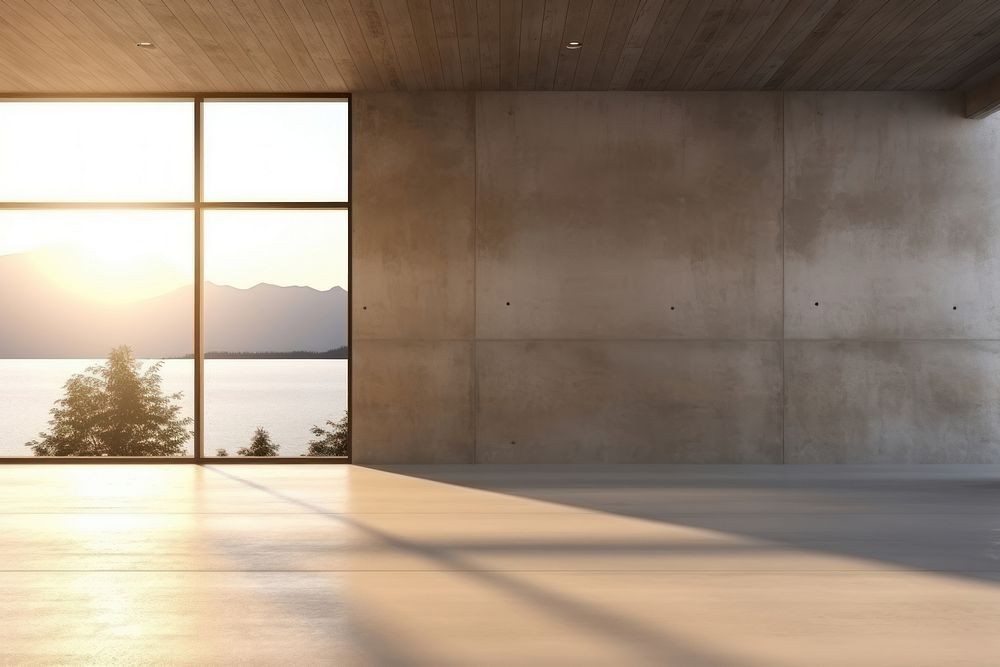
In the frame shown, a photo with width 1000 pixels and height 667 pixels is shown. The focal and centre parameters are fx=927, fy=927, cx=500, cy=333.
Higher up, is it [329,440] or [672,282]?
[672,282]

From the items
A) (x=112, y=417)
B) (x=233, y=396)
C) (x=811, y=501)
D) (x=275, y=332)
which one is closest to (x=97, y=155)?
(x=233, y=396)

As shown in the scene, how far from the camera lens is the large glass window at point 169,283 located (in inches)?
701

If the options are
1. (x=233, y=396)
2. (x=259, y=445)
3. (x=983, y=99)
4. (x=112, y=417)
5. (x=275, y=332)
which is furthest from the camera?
(x=275, y=332)

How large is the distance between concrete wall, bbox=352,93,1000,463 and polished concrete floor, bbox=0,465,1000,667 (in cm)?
133

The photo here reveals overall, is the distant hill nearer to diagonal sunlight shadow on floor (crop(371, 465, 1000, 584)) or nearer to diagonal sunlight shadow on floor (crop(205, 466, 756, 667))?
diagonal sunlight shadow on floor (crop(371, 465, 1000, 584))

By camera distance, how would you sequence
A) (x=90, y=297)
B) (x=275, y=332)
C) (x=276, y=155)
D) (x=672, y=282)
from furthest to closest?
1. (x=90, y=297)
2. (x=275, y=332)
3. (x=276, y=155)
4. (x=672, y=282)

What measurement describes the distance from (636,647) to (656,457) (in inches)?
214

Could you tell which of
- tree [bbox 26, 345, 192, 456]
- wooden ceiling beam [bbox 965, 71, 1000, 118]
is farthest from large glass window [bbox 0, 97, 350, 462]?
wooden ceiling beam [bbox 965, 71, 1000, 118]

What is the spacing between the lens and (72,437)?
12.9 meters

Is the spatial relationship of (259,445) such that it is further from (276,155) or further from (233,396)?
(276,155)

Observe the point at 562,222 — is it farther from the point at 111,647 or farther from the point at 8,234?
the point at 8,234

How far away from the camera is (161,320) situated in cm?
2478

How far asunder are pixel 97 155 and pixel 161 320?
7589mm

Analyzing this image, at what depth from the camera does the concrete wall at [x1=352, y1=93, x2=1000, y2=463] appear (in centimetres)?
855
